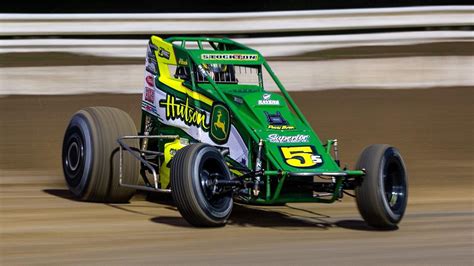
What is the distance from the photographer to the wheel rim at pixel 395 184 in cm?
878

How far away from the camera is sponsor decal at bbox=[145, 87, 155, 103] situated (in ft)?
33.1

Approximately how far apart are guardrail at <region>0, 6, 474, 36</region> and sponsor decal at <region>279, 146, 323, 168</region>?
6706mm

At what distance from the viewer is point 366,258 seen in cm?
721

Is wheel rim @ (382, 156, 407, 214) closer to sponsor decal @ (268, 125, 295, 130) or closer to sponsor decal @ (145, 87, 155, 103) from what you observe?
sponsor decal @ (268, 125, 295, 130)

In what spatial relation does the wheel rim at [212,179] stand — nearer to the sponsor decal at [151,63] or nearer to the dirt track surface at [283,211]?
the dirt track surface at [283,211]

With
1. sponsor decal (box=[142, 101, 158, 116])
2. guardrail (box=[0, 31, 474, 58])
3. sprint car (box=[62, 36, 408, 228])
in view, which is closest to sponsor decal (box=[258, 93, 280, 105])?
sprint car (box=[62, 36, 408, 228])

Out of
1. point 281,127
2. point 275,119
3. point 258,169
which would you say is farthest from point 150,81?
point 258,169

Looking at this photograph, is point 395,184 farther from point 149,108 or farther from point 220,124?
point 149,108

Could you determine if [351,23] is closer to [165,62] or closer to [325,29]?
[325,29]

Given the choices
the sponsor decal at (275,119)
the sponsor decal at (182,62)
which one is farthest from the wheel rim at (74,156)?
the sponsor decal at (275,119)

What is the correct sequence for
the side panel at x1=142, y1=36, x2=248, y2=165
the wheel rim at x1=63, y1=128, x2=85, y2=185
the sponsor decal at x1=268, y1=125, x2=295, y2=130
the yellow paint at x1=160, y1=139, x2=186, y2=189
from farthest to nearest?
the wheel rim at x1=63, y1=128, x2=85, y2=185 → the yellow paint at x1=160, y1=139, x2=186, y2=189 → the side panel at x1=142, y1=36, x2=248, y2=165 → the sponsor decal at x1=268, y1=125, x2=295, y2=130

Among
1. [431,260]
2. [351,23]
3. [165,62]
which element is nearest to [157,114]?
[165,62]

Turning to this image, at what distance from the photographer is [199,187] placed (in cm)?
809

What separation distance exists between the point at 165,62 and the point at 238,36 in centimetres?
526
